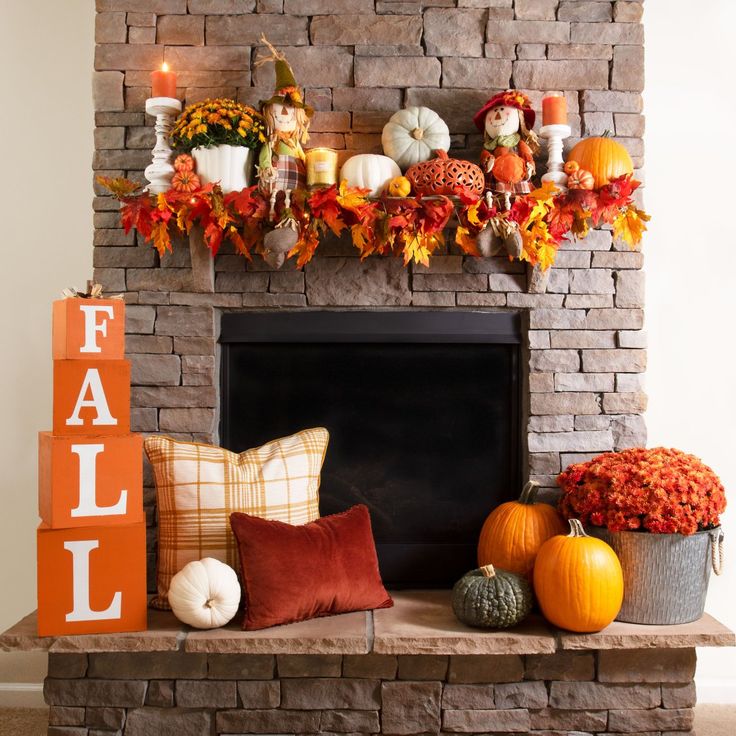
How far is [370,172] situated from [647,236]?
1059mm

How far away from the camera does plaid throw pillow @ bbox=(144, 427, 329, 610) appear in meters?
2.20

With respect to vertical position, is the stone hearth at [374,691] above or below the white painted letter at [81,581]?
below

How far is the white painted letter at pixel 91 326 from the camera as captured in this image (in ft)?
6.76

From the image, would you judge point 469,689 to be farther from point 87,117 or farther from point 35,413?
point 87,117

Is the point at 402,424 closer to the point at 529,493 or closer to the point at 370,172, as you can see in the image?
the point at 529,493

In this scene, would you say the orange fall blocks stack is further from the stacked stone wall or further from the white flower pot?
the white flower pot

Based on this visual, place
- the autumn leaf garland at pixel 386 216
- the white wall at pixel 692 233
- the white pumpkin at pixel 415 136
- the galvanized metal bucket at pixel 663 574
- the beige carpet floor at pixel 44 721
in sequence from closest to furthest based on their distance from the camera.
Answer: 1. the galvanized metal bucket at pixel 663 574
2. the autumn leaf garland at pixel 386 216
3. the white pumpkin at pixel 415 136
4. the beige carpet floor at pixel 44 721
5. the white wall at pixel 692 233

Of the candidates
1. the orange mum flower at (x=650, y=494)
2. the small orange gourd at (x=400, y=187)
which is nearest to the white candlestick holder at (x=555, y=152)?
the small orange gourd at (x=400, y=187)

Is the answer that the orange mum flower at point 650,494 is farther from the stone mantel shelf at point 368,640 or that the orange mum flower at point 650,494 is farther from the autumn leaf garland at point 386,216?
the autumn leaf garland at point 386,216

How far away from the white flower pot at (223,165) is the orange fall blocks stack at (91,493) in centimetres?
47

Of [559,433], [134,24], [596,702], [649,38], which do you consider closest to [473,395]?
[559,433]

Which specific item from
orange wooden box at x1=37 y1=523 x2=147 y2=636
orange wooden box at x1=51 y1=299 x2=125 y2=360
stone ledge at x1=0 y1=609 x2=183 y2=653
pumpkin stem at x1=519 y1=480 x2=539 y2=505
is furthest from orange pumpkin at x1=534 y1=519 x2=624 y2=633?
orange wooden box at x1=51 y1=299 x2=125 y2=360

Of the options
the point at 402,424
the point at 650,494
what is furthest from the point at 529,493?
the point at 402,424

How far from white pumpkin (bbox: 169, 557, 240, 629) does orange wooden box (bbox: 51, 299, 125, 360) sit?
0.63m
